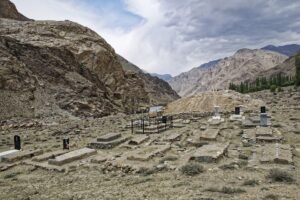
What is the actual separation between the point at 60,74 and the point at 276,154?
134 ft

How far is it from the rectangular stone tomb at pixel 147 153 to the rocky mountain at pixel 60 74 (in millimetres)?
24961

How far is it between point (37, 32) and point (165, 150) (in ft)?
154

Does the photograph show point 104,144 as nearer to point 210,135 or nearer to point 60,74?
point 210,135

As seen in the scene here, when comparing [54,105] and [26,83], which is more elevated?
[26,83]

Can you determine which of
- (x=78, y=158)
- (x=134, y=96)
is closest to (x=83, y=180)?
(x=78, y=158)

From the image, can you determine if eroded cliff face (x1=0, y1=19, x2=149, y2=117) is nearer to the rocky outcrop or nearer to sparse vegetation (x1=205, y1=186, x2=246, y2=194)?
the rocky outcrop

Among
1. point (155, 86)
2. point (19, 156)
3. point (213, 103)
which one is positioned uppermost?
point (155, 86)

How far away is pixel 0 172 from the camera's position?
12.9m

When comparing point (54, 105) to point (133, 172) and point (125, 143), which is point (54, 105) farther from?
point (133, 172)

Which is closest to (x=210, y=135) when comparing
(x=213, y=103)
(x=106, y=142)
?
(x=106, y=142)

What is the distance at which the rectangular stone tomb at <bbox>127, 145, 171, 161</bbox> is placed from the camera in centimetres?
1258

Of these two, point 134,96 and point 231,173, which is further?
point 134,96

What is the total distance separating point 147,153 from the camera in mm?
13289

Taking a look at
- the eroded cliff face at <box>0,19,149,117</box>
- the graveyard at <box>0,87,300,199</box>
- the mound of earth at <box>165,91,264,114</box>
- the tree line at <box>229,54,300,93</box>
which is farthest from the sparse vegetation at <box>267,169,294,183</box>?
the tree line at <box>229,54,300,93</box>
